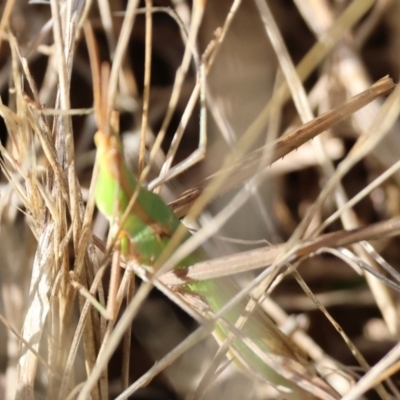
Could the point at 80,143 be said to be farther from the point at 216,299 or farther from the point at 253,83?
the point at 216,299

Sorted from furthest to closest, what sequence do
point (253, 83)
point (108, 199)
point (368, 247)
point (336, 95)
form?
point (253, 83) < point (336, 95) < point (368, 247) < point (108, 199)

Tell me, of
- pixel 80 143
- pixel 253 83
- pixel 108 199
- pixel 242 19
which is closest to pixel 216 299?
pixel 108 199

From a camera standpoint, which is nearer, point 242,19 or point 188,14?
point 188,14

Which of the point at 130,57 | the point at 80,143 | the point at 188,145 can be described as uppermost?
the point at 130,57
